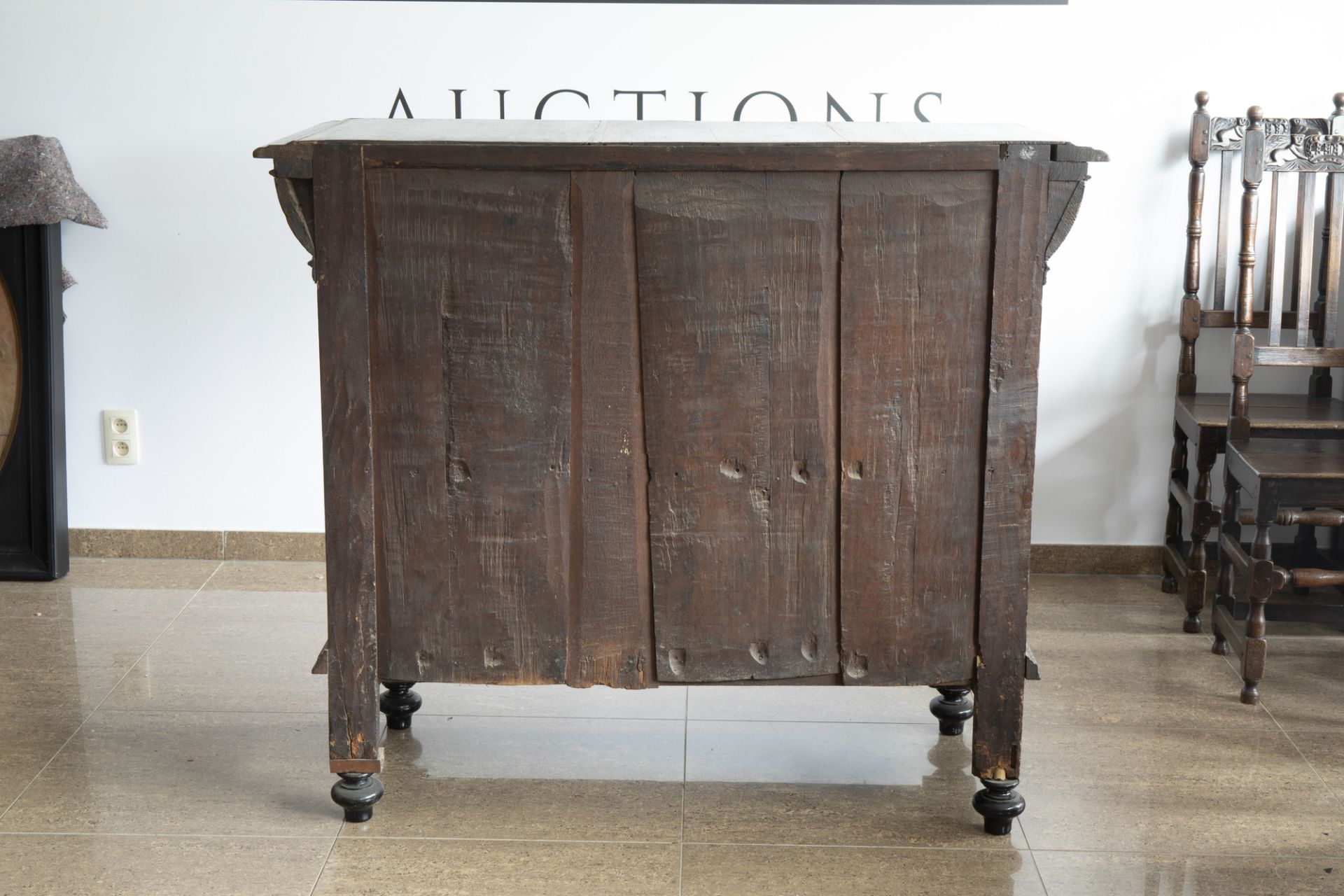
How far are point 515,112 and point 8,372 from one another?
1356mm

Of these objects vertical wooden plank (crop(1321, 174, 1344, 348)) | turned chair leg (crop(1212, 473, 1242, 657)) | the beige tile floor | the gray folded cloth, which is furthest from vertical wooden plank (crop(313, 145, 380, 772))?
vertical wooden plank (crop(1321, 174, 1344, 348))

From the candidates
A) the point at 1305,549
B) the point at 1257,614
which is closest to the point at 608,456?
the point at 1257,614

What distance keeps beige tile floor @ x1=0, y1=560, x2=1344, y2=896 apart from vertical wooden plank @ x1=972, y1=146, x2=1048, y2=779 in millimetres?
212

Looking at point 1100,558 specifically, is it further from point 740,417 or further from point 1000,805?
point 740,417

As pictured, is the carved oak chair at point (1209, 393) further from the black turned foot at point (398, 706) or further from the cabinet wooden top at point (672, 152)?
the black turned foot at point (398, 706)

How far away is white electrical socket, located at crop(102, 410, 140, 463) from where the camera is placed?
3.31 m

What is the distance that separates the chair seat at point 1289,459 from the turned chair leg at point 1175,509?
364mm

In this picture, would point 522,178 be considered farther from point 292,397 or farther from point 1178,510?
point 1178,510

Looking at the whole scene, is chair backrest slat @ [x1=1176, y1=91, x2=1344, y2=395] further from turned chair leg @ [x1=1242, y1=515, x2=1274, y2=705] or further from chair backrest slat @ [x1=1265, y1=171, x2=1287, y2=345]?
turned chair leg @ [x1=1242, y1=515, x2=1274, y2=705]

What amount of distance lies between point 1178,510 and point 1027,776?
116 centimetres

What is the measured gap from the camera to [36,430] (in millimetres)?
3189

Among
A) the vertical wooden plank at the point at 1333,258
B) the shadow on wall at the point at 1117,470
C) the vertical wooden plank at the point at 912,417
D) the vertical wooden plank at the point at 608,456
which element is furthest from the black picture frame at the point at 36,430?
the vertical wooden plank at the point at 1333,258

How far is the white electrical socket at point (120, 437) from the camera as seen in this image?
3.31 metres

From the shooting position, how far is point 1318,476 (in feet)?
8.16
